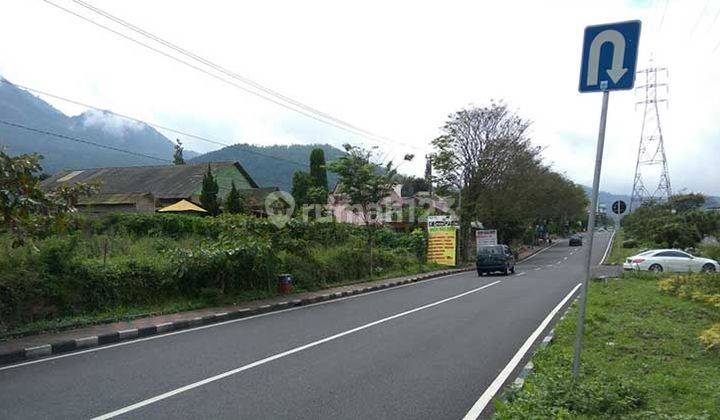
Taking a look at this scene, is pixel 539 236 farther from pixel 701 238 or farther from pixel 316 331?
pixel 316 331

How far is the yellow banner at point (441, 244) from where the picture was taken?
3697cm

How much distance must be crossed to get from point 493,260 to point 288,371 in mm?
24002

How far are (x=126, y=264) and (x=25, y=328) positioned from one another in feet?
10.4

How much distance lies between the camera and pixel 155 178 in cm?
5262

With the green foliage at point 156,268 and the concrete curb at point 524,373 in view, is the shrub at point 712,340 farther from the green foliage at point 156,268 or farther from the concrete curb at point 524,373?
the green foliage at point 156,268

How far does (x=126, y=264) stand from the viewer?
44.0 feet

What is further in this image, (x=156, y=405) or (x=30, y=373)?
(x=30, y=373)

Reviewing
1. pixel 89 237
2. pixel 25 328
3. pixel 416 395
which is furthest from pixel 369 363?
pixel 89 237

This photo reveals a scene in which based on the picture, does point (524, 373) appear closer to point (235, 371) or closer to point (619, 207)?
point (235, 371)

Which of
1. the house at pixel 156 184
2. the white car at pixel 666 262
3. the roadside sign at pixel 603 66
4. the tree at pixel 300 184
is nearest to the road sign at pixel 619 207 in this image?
the white car at pixel 666 262

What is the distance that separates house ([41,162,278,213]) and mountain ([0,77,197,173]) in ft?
13.0

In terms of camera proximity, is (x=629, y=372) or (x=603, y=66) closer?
(x=603, y=66)

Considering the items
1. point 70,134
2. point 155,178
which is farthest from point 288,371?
point 70,134

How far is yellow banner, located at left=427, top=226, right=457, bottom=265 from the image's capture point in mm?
36969
